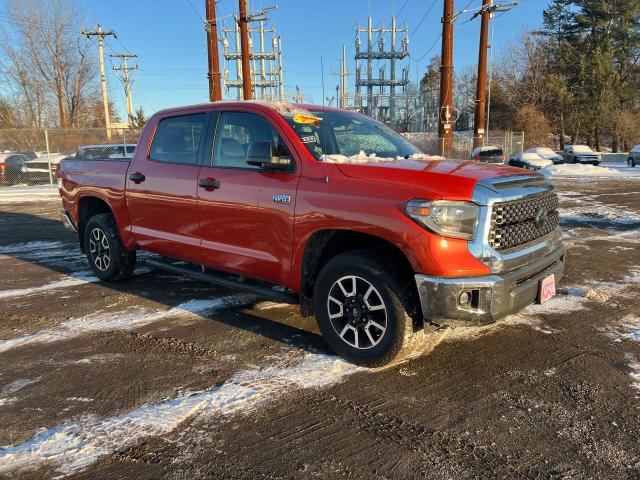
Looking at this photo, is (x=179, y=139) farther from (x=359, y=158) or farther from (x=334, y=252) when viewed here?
(x=334, y=252)

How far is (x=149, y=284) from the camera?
598 centimetres

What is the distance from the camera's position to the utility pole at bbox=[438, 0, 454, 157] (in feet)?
53.1

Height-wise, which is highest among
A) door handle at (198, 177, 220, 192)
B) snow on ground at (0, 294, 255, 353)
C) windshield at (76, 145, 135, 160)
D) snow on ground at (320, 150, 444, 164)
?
windshield at (76, 145, 135, 160)

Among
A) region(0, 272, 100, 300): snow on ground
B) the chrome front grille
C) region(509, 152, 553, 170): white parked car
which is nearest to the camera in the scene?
the chrome front grille

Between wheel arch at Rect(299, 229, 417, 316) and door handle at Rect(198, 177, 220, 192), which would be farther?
door handle at Rect(198, 177, 220, 192)

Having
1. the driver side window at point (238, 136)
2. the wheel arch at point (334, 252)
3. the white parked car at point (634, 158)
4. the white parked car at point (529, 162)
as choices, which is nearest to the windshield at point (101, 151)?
the driver side window at point (238, 136)

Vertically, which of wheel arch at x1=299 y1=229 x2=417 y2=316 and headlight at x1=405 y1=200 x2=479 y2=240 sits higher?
headlight at x1=405 y1=200 x2=479 y2=240

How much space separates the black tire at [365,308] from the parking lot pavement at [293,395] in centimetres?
16

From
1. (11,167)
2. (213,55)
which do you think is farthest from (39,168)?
(213,55)

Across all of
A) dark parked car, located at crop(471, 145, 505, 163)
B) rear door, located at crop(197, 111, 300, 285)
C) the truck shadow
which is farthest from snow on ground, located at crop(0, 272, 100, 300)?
dark parked car, located at crop(471, 145, 505, 163)

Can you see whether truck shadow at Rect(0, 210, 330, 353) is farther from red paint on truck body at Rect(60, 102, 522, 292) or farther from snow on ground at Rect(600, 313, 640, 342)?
snow on ground at Rect(600, 313, 640, 342)

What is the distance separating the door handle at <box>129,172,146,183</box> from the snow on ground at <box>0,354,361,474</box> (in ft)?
8.61

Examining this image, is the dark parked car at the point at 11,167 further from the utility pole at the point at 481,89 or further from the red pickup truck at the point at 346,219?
the utility pole at the point at 481,89

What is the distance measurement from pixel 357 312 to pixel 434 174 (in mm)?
1120
